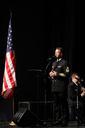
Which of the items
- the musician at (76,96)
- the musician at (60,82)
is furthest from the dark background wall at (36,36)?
the musician at (60,82)

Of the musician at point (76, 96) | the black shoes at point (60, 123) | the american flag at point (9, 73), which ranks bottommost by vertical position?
the black shoes at point (60, 123)

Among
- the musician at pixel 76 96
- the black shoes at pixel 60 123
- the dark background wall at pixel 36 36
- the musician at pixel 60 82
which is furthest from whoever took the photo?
the dark background wall at pixel 36 36

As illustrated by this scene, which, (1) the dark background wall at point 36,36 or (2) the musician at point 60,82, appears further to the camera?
(1) the dark background wall at point 36,36

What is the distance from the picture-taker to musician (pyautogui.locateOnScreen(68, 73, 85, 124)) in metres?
17.3

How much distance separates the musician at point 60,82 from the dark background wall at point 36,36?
43.3 inches

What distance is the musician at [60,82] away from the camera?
52.5 feet

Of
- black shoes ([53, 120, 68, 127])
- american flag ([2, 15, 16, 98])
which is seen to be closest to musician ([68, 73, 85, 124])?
black shoes ([53, 120, 68, 127])

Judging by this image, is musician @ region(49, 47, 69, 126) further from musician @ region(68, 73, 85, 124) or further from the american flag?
the american flag

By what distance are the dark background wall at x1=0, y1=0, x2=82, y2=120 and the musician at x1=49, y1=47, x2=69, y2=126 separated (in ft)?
3.61

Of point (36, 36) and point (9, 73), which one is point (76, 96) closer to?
point (36, 36)

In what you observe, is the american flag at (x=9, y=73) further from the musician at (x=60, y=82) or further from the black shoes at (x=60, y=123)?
the black shoes at (x=60, y=123)

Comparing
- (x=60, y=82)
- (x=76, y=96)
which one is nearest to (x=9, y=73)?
(x=60, y=82)

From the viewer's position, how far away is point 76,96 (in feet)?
57.9

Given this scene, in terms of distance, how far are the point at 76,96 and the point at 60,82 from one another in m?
1.68
